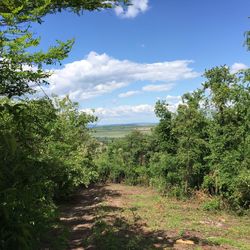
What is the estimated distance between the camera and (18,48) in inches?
210

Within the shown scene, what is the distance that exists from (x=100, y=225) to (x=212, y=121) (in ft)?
23.1

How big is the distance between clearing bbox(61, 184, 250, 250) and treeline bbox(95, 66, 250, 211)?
108 centimetres

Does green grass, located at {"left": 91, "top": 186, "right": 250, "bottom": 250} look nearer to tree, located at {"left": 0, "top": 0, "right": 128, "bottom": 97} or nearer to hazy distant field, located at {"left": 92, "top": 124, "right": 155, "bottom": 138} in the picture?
tree, located at {"left": 0, "top": 0, "right": 128, "bottom": 97}

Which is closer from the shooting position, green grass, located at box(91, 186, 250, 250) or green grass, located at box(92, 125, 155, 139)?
green grass, located at box(91, 186, 250, 250)

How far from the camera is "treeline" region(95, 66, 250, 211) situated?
13688 mm

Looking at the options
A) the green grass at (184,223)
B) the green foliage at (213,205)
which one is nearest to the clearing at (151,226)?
the green grass at (184,223)

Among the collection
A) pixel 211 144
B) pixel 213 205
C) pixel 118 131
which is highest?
pixel 211 144

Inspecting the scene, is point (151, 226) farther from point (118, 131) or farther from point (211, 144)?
point (118, 131)

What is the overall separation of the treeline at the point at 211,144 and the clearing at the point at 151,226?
1076 mm

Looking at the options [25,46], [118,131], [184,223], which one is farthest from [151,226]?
[118,131]

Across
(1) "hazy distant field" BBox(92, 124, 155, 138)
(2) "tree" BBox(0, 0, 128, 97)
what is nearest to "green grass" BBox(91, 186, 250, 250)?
(2) "tree" BBox(0, 0, 128, 97)

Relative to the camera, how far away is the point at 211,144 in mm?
14922

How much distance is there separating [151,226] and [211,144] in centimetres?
511

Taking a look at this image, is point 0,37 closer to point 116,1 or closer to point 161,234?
point 116,1
